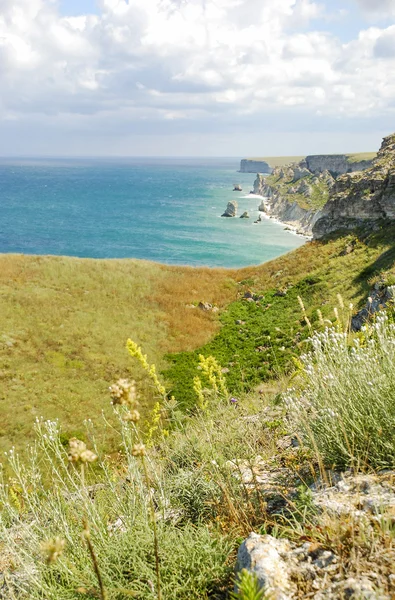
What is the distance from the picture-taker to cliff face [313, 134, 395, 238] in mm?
31234

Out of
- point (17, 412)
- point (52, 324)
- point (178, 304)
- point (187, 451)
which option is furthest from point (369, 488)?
point (178, 304)

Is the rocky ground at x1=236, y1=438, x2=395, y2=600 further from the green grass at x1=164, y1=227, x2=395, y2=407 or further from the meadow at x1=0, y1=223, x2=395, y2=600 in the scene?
the green grass at x1=164, y1=227, x2=395, y2=407

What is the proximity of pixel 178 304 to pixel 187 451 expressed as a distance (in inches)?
927

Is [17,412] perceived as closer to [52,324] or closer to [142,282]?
[52,324]

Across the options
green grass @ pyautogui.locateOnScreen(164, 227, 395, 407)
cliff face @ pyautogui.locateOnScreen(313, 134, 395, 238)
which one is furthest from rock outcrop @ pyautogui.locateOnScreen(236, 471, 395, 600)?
cliff face @ pyautogui.locateOnScreen(313, 134, 395, 238)

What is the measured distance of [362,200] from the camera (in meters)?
33.3

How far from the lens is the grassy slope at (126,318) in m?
17.8

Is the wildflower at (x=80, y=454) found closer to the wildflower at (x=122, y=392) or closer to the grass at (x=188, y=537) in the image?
the grass at (x=188, y=537)

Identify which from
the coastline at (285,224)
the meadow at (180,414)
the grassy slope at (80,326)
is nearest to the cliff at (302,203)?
the coastline at (285,224)

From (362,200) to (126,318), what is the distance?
76.7 feet

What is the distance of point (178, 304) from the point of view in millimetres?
28625

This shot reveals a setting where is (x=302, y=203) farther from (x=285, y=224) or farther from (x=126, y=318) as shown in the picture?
(x=126, y=318)

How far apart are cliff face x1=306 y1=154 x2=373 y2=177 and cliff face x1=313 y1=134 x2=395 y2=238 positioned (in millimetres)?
120804

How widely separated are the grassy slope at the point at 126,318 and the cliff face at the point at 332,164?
→ 444ft
